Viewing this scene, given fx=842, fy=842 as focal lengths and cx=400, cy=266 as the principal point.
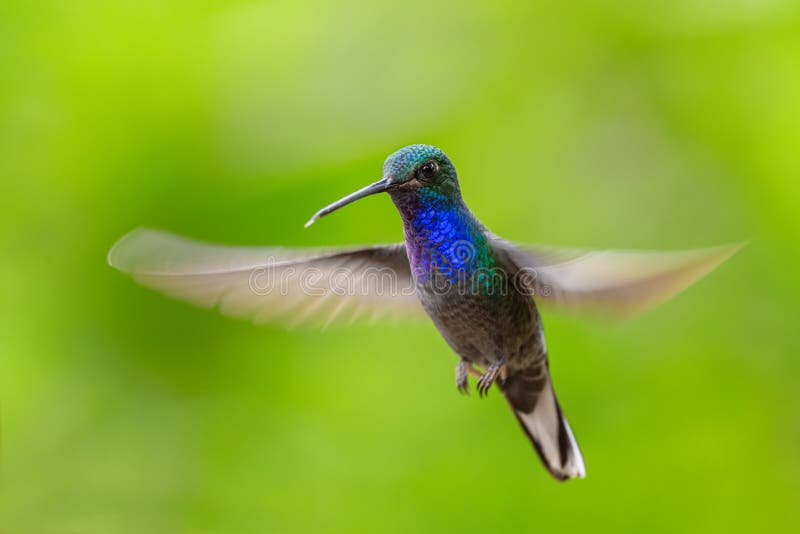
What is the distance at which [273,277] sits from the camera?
6.51ft

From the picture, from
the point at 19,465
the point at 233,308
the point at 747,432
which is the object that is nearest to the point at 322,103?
the point at 233,308

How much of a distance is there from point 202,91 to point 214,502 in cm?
147

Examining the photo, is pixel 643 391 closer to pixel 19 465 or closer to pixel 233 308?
pixel 233 308

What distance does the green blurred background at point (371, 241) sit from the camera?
9.46 ft

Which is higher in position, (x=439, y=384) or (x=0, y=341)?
(x=0, y=341)

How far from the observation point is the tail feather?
7.59 ft

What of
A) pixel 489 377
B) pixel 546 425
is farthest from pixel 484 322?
pixel 546 425

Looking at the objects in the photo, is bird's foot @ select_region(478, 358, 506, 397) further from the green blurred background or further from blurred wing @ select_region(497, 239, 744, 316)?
the green blurred background

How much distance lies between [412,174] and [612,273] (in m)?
0.40

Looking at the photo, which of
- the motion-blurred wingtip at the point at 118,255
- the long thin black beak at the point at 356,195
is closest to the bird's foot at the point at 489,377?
the long thin black beak at the point at 356,195

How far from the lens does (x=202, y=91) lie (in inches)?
119

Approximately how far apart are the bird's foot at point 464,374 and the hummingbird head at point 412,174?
491 millimetres

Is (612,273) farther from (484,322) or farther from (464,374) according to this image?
(464,374)

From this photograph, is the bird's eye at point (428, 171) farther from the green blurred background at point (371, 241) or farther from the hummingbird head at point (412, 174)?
the green blurred background at point (371, 241)
